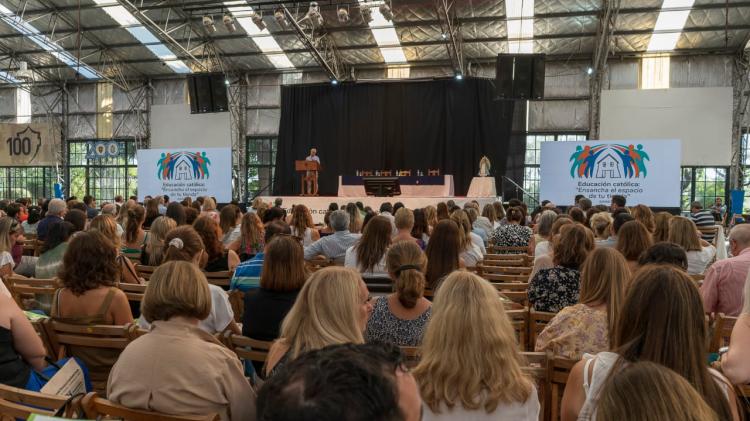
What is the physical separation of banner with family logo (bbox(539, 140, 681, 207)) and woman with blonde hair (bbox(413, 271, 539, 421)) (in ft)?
45.4

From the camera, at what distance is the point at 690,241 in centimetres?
449

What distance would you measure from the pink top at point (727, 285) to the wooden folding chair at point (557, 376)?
161 cm

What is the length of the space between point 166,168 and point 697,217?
1473cm

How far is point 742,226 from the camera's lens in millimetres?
3807

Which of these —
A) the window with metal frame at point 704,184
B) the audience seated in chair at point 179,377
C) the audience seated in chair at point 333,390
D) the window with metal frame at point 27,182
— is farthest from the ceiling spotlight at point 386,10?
the window with metal frame at point 27,182

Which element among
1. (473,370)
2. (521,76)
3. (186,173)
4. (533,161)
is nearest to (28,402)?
(473,370)

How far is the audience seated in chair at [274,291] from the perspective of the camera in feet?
8.91

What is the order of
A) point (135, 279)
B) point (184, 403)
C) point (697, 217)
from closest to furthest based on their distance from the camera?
point (184, 403)
point (135, 279)
point (697, 217)

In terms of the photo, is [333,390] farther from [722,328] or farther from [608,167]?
[608,167]

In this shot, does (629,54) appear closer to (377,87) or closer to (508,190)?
(508,190)

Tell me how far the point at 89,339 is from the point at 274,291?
832 mm

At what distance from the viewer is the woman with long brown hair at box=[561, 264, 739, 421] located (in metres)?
1.53

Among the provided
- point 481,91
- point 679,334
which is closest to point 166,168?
point 481,91

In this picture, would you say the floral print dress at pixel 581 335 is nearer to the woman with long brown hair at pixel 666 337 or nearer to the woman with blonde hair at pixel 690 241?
the woman with long brown hair at pixel 666 337
